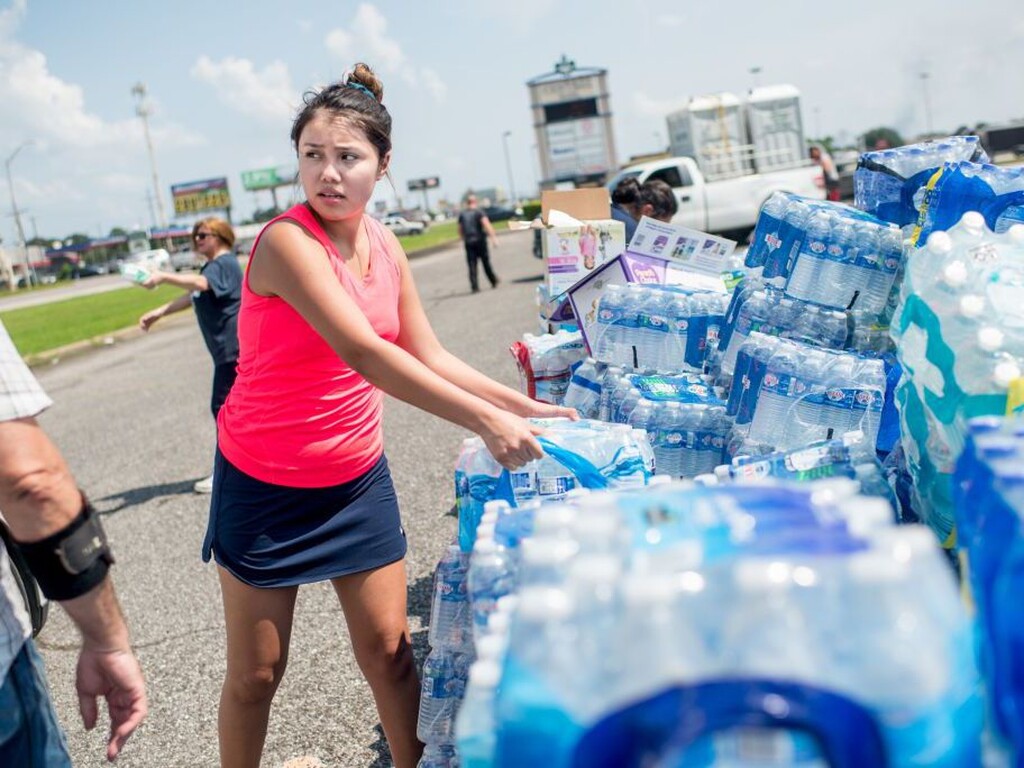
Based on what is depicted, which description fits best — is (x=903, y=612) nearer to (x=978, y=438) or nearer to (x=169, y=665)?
(x=978, y=438)

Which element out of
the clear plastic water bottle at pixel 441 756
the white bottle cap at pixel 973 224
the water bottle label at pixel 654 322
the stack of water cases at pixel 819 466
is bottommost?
the clear plastic water bottle at pixel 441 756

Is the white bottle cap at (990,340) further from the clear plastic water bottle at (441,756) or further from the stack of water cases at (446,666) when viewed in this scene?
the clear plastic water bottle at (441,756)

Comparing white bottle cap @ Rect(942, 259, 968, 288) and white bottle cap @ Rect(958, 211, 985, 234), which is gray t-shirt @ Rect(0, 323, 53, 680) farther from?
white bottle cap @ Rect(958, 211, 985, 234)

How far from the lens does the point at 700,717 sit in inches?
41.6

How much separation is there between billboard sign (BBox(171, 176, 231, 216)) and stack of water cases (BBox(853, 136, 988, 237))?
328 ft

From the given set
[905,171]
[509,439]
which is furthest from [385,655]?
[905,171]

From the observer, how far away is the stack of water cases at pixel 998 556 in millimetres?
1170

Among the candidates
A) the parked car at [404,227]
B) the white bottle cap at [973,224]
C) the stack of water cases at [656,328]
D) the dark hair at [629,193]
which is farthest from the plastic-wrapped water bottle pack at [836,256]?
the parked car at [404,227]

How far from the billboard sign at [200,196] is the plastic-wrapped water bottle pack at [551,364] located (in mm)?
98692

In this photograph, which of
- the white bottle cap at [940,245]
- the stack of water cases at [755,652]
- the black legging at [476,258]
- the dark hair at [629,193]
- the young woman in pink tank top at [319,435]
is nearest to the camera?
the stack of water cases at [755,652]

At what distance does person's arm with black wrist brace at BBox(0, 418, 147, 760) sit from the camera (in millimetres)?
1712

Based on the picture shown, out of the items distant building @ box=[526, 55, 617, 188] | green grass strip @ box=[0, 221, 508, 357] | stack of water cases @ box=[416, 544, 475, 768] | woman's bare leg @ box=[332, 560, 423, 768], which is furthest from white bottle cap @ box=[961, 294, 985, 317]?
distant building @ box=[526, 55, 617, 188]

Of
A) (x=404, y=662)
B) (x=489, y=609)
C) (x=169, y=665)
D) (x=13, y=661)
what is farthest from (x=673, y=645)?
(x=169, y=665)

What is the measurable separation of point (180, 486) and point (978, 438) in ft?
23.5
